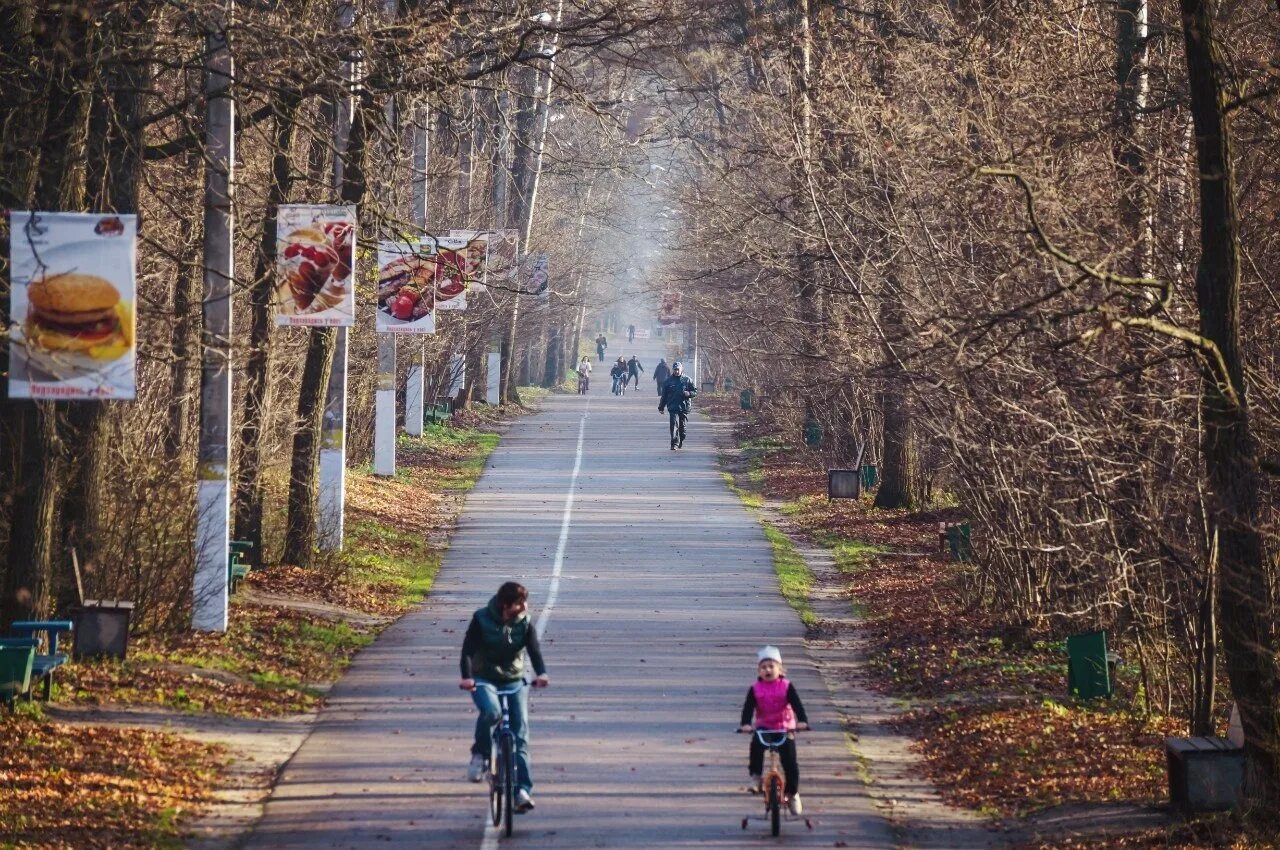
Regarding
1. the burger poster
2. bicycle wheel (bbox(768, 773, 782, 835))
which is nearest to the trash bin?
the burger poster

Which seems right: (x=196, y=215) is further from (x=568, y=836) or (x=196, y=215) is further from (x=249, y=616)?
(x=568, y=836)

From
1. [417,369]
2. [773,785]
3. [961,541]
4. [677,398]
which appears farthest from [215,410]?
[677,398]

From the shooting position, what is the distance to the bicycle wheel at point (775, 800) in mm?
10727

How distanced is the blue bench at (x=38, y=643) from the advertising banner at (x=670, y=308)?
3515 cm

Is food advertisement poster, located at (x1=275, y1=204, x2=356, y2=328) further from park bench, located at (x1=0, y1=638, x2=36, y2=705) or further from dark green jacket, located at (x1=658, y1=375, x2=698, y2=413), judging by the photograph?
dark green jacket, located at (x1=658, y1=375, x2=698, y2=413)

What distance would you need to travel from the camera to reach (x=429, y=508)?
31000 millimetres

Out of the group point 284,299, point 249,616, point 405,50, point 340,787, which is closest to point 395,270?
point 284,299

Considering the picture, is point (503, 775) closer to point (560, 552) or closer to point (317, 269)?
point (317, 269)

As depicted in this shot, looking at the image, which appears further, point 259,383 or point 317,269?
point 259,383

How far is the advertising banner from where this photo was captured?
174 feet

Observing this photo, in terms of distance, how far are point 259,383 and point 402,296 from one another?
612 centimetres

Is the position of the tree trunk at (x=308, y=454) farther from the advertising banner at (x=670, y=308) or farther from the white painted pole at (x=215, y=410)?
the advertising banner at (x=670, y=308)

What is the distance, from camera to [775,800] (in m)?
10.7

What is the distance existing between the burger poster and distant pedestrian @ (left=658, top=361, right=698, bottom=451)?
95.1ft
